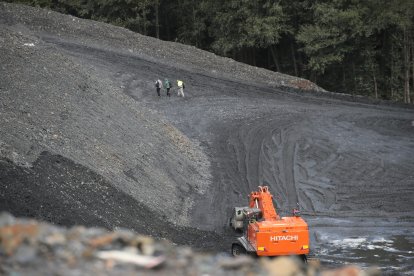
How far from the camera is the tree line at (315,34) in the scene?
40.8 m

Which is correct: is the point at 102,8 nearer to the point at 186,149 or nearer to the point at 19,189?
the point at 186,149

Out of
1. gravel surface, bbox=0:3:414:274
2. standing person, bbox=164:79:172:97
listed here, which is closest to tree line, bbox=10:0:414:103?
gravel surface, bbox=0:3:414:274

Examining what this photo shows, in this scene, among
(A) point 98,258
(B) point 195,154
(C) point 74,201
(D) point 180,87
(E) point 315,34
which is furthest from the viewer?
(E) point 315,34

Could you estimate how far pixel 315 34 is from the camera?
41.2 meters

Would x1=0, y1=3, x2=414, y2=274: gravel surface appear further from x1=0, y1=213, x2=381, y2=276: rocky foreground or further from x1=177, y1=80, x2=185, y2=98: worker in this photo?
x1=0, y1=213, x2=381, y2=276: rocky foreground

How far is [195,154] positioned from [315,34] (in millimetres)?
19534

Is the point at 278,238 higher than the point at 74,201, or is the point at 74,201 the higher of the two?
the point at 74,201

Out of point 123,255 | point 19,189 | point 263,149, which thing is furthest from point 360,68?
point 123,255

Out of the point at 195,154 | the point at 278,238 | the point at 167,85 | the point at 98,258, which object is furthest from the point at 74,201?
the point at 167,85

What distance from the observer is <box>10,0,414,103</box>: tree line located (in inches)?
1606

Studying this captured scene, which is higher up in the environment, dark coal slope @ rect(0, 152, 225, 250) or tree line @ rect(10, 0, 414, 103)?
tree line @ rect(10, 0, 414, 103)

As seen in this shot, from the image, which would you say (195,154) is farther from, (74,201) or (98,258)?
(98,258)

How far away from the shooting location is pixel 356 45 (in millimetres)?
43062

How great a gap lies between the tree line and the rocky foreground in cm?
3464
